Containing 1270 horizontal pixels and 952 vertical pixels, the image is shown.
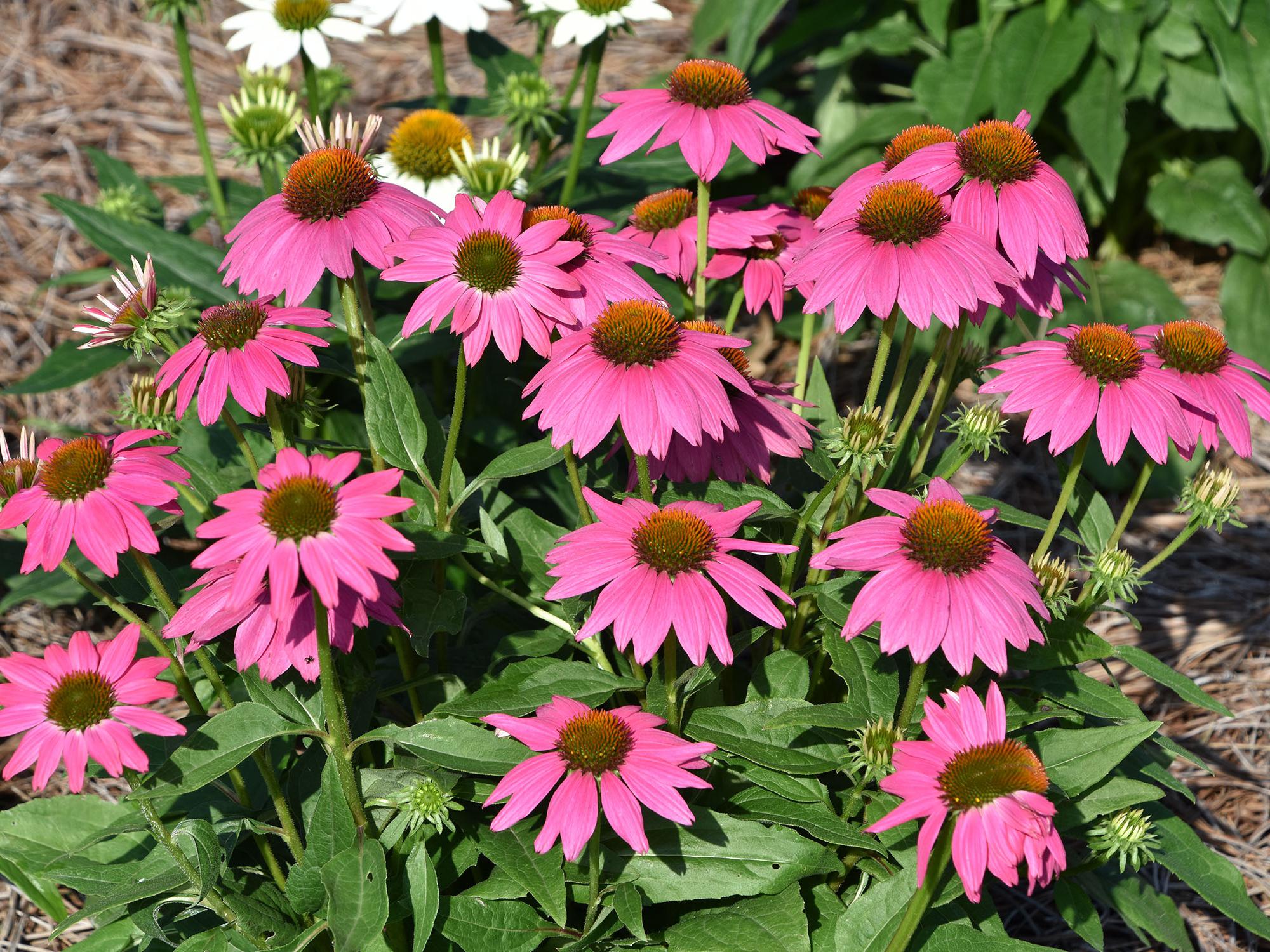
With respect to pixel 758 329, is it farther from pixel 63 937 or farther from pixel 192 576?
pixel 63 937

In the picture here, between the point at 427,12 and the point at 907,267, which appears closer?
the point at 907,267

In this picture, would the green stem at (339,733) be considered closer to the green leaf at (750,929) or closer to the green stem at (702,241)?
the green leaf at (750,929)

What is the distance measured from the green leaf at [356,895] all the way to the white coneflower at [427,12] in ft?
5.98

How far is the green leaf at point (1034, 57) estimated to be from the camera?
3369 mm

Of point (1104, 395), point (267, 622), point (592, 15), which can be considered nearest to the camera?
point (267, 622)

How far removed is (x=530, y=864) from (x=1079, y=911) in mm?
879

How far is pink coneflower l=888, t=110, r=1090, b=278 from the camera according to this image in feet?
5.34

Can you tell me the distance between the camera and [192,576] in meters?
2.24

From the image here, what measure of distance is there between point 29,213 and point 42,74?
2.53 feet

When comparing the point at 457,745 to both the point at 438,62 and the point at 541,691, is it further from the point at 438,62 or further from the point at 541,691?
the point at 438,62

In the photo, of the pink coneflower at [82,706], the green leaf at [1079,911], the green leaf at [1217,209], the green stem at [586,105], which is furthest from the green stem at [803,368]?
the green leaf at [1217,209]

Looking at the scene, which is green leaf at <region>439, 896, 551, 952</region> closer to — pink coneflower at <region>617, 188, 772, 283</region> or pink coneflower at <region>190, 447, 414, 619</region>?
pink coneflower at <region>190, 447, 414, 619</region>

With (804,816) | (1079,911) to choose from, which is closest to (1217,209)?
(1079,911)

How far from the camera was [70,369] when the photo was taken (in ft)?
8.84
